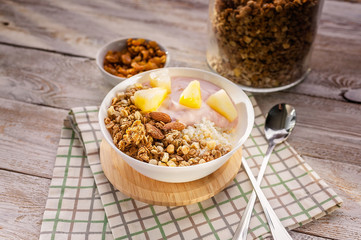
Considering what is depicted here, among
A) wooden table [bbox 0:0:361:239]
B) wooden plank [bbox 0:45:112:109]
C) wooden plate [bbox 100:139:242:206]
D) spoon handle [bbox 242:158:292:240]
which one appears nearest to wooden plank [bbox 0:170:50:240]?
wooden table [bbox 0:0:361:239]

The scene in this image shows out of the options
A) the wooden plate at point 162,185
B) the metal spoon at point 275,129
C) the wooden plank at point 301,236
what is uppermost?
the metal spoon at point 275,129

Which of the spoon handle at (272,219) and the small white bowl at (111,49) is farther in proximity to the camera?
the small white bowl at (111,49)

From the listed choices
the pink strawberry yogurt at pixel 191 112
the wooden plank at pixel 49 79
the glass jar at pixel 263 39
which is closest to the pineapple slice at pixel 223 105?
the pink strawberry yogurt at pixel 191 112

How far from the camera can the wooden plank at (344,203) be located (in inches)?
36.8

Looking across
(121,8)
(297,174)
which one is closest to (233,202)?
(297,174)

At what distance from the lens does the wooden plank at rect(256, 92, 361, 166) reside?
1.14 m

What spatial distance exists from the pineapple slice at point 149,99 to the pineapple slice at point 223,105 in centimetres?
13

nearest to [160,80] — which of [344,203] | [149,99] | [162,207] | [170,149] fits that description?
[149,99]

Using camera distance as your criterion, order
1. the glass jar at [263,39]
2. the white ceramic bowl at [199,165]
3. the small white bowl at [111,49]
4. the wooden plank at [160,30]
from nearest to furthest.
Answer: the white ceramic bowl at [199,165] → the glass jar at [263,39] → the small white bowl at [111,49] → the wooden plank at [160,30]

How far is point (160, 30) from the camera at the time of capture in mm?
1606

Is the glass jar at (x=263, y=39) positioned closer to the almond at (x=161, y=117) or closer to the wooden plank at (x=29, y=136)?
the almond at (x=161, y=117)

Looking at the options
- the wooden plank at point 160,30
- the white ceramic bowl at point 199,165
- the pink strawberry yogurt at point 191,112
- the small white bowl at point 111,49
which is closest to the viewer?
the white ceramic bowl at point 199,165

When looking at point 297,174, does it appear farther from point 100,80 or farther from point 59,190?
point 100,80

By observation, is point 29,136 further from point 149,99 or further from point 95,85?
point 149,99
